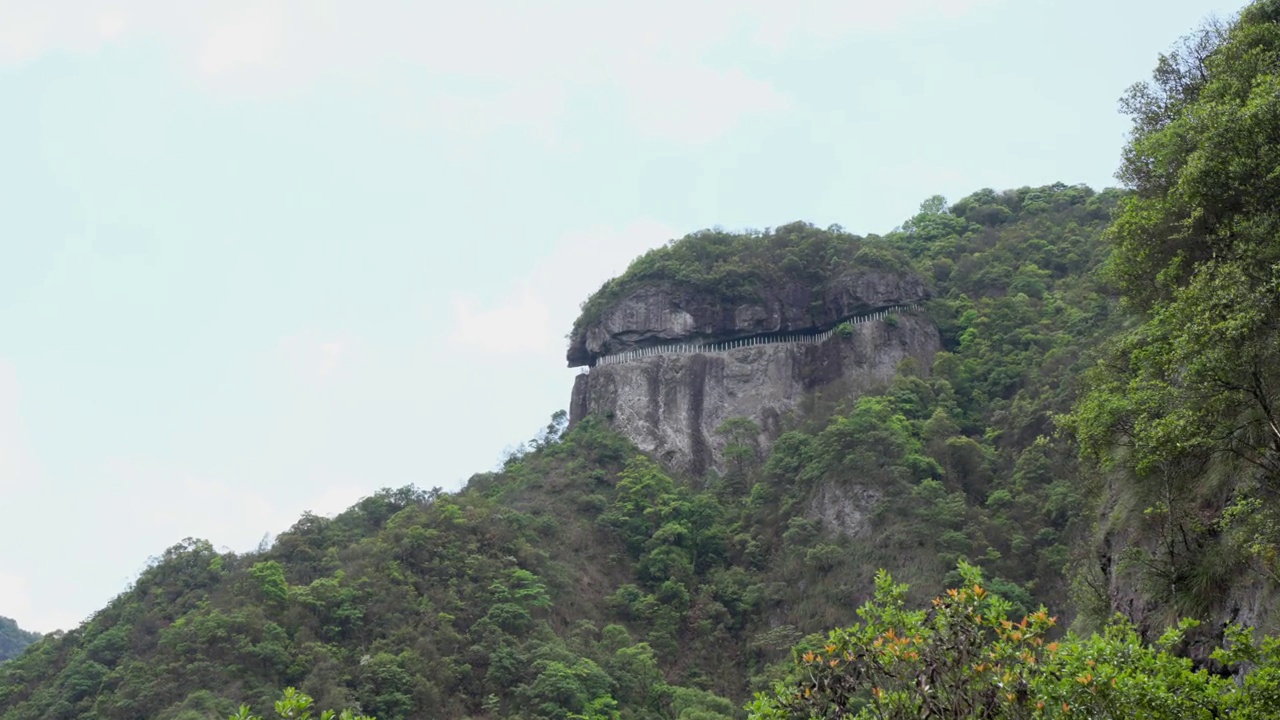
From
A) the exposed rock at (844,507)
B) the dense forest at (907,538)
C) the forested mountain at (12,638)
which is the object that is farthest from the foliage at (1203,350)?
the forested mountain at (12,638)

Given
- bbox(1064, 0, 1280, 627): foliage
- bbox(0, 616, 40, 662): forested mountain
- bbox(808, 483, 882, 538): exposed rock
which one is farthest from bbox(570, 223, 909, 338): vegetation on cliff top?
bbox(0, 616, 40, 662): forested mountain

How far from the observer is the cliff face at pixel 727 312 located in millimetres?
48906

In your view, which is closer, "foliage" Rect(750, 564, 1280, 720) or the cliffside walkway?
"foliage" Rect(750, 564, 1280, 720)

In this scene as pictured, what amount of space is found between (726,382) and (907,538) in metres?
14.8

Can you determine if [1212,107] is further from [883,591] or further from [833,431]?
[833,431]

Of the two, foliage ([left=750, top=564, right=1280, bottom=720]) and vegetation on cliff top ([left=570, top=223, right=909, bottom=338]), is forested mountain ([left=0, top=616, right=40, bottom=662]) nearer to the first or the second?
vegetation on cliff top ([left=570, top=223, right=909, bottom=338])

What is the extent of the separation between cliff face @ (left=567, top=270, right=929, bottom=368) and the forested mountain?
3897cm

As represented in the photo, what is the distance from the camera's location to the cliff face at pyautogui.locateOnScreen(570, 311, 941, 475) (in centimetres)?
4662

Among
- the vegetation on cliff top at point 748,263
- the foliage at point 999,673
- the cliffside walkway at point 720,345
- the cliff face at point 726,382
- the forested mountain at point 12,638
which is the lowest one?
the forested mountain at point 12,638

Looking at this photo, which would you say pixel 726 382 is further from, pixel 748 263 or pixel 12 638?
pixel 12 638

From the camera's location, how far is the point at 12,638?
6644 cm

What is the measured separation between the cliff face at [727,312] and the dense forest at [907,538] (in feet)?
2.62

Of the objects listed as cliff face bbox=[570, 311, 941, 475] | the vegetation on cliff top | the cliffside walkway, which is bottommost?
cliff face bbox=[570, 311, 941, 475]

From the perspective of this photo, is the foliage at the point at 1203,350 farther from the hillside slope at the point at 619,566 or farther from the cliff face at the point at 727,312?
the cliff face at the point at 727,312
